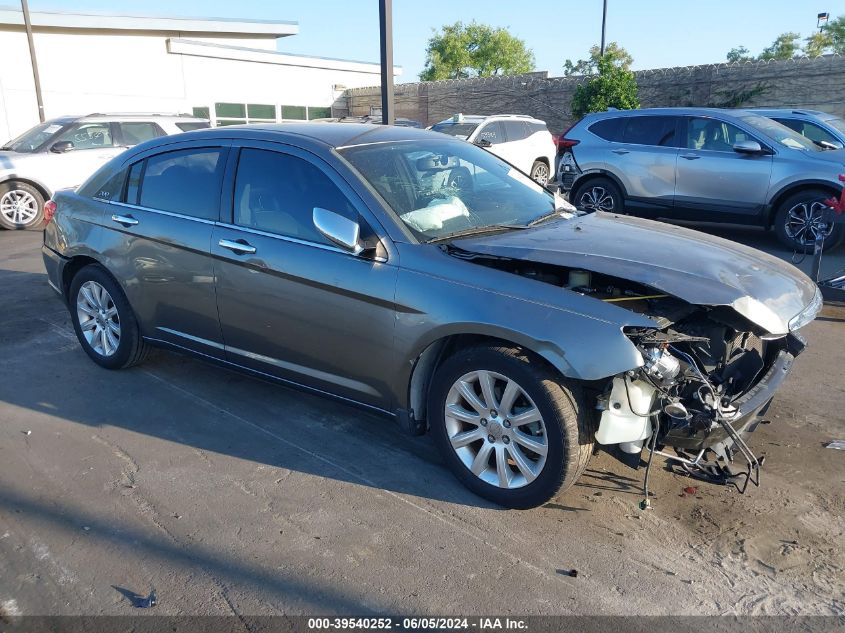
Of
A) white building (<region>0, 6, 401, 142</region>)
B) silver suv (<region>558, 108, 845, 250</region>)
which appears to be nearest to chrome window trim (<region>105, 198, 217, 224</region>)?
silver suv (<region>558, 108, 845, 250</region>)

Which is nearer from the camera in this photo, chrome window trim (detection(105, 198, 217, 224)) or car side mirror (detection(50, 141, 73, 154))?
chrome window trim (detection(105, 198, 217, 224))

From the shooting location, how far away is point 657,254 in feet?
12.1

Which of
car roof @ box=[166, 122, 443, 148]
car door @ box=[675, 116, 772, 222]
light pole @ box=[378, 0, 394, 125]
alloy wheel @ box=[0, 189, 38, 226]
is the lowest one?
alloy wheel @ box=[0, 189, 38, 226]

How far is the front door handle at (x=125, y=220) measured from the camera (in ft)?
16.1

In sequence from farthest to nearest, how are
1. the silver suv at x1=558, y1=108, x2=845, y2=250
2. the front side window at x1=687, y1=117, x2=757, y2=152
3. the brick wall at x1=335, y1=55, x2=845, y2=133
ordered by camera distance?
the brick wall at x1=335, y1=55, x2=845, y2=133 < the front side window at x1=687, y1=117, x2=757, y2=152 < the silver suv at x1=558, y1=108, x2=845, y2=250

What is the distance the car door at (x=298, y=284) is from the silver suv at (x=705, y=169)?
524cm

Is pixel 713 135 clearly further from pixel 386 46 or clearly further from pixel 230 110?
pixel 230 110

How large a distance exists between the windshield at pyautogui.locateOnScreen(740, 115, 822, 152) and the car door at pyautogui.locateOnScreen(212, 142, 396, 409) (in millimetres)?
7721

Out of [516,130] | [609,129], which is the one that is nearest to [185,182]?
[609,129]

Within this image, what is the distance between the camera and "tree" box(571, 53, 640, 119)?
21031 millimetres

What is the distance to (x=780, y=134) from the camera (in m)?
9.74

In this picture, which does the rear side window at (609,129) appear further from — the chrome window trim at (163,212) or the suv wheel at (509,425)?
the suv wheel at (509,425)

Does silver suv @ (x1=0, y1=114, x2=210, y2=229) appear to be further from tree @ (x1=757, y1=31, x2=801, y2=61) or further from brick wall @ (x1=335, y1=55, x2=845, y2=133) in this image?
tree @ (x1=757, y1=31, x2=801, y2=61)

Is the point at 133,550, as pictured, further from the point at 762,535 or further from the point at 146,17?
the point at 146,17
